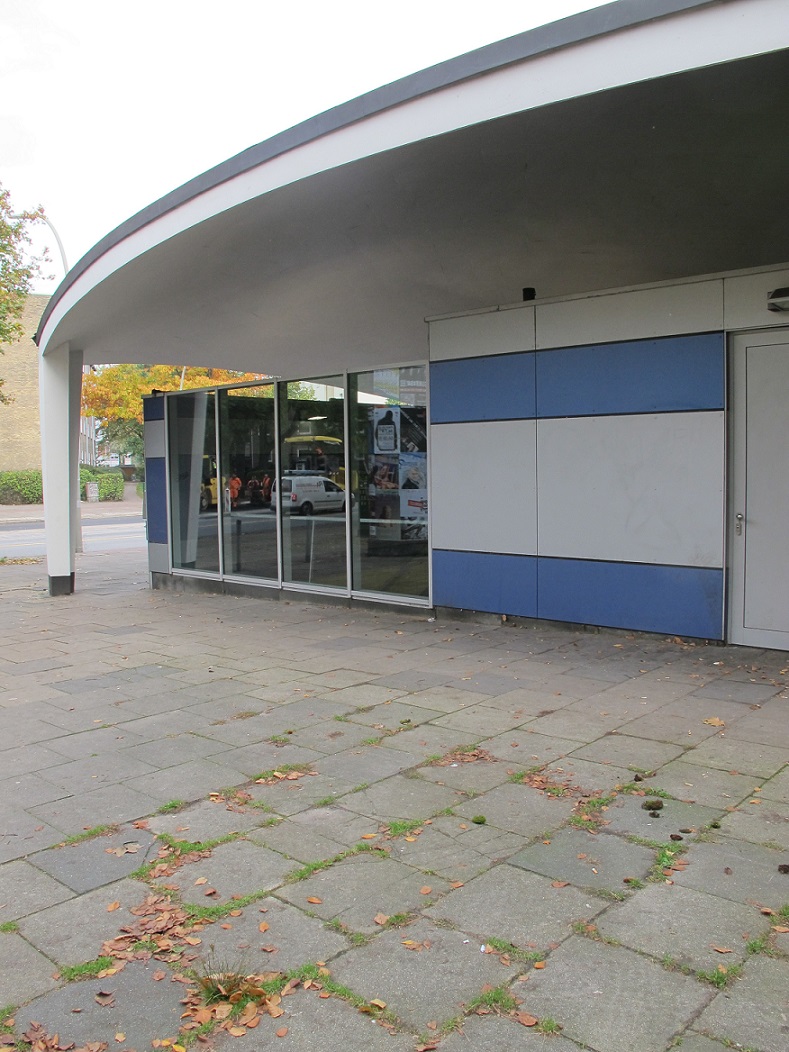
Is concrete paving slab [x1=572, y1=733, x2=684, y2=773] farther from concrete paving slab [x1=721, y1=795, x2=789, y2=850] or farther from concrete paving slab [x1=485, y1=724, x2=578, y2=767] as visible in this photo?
concrete paving slab [x1=721, y1=795, x2=789, y2=850]

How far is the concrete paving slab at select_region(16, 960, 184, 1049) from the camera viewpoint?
265cm

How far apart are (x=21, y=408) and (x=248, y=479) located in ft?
135

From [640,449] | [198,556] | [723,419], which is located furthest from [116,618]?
[723,419]

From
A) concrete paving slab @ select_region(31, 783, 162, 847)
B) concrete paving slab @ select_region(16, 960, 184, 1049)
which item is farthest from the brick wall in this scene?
concrete paving slab @ select_region(16, 960, 184, 1049)

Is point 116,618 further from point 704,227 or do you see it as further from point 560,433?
point 704,227

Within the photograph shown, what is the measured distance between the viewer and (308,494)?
11203mm

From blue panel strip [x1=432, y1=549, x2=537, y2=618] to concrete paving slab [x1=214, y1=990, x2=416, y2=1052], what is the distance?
6.25 m

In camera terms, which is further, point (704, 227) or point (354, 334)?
point (354, 334)

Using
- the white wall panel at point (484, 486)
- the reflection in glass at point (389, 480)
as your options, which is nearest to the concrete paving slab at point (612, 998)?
the white wall panel at point (484, 486)

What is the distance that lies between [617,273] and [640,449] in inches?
158

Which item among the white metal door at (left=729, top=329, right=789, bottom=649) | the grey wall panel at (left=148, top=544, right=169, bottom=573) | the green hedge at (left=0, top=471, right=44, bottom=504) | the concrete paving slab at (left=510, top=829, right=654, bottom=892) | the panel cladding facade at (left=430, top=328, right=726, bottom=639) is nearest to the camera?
the concrete paving slab at (left=510, top=829, right=654, bottom=892)

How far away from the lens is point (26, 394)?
48719 mm

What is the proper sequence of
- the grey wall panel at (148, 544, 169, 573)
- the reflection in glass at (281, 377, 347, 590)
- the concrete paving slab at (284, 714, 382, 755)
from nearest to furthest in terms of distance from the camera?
the concrete paving slab at (284, 714, 382, 755) < the reflection in glass at (281, 377, 347, 590) < the grey wall panel at (148, 544, 169, 573)

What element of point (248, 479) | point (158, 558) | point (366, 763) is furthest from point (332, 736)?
point (158, 558)
